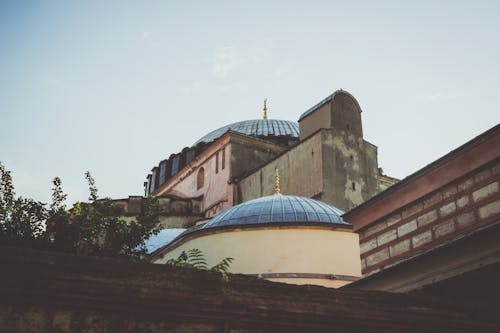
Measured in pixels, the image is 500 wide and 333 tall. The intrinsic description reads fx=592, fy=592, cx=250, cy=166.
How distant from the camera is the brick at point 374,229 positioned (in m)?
6.73

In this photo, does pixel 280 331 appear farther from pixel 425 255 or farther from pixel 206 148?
pixel 206 148

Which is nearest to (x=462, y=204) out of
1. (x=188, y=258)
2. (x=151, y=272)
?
(x=151, y=272)

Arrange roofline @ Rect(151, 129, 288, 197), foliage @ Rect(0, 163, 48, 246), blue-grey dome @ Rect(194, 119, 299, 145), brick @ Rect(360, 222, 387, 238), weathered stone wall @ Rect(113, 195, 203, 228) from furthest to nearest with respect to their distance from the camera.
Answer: blue-grey dome @ Rect(194, 119, 299, 145)
roofline @ Rect(151, 129, 288, 197)
weathered stone wall @ Rect(113, 195, 203, 228)
foliage @ Rect(0, 163, 48, 246)
brick @ Rect(360, 222, 387, 238)

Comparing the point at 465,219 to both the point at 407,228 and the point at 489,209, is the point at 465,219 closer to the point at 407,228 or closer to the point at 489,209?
the point at 489,209

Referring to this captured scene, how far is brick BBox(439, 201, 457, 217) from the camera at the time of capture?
19.2ft

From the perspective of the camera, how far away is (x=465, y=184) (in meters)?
5.75

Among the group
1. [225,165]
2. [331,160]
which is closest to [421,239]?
[331,160]

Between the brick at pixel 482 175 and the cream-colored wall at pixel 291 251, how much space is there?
6.41 m

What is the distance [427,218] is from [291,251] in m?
6.14

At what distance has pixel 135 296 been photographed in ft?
11.0

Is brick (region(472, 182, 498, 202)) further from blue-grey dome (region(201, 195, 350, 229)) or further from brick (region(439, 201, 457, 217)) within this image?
blue-grey dome (region(201, 195, 350, 229))

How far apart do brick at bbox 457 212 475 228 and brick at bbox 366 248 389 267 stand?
1.08 m

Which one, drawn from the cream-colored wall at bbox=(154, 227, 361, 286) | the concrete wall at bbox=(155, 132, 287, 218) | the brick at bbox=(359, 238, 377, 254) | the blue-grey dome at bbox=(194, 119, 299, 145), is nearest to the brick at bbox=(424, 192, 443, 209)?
the brick at bbox=(359, 238, 377, 254)

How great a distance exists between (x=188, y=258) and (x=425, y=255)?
8.06 meters
